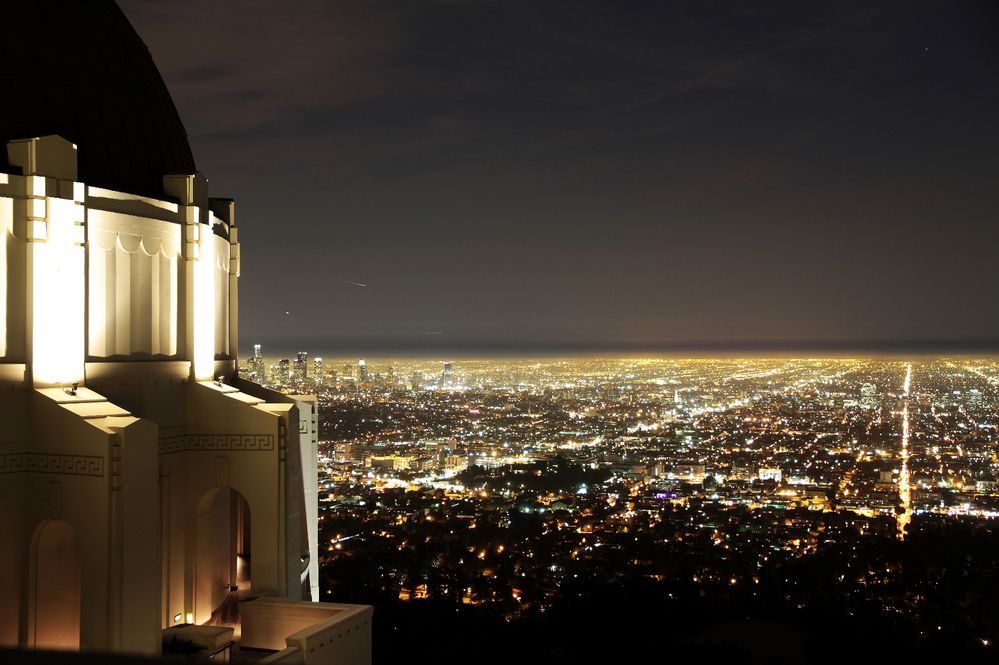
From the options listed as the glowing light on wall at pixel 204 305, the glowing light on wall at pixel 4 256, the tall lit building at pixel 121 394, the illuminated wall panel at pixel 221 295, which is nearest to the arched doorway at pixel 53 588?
the tall lit building at pixel 121 394

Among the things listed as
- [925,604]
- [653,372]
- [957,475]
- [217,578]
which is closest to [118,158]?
[217,578]

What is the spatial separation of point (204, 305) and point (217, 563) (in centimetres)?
330

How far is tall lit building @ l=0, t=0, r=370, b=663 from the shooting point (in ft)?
27.7

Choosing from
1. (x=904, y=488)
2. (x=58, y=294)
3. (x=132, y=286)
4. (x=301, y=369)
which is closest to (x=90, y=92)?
(x=132, y=286)

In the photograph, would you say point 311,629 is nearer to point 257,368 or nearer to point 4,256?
point 4,256

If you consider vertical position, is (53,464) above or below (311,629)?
above

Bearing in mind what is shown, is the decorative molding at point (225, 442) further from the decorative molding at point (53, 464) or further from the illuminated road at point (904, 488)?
the illuminated road at point (904, 488)

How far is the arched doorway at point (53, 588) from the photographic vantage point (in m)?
8.68

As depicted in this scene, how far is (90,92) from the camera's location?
10.4 metres

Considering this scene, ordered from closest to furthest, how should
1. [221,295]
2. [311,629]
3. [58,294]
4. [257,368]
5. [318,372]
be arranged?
[311,629]
[58,294]
[221,295]
[257,368]
[318,372]

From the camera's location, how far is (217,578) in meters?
11.2

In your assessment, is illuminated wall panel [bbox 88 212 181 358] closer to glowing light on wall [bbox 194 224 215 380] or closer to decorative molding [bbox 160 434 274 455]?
glowing light on wall [bbox 194 224 215 380]

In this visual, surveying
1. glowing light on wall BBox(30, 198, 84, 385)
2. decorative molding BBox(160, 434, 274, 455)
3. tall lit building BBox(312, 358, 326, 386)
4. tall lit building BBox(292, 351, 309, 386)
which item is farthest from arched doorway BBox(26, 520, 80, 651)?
tall lit building BBox(312, 358, 326, 386)

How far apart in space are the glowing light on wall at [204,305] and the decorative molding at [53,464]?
259 cm
